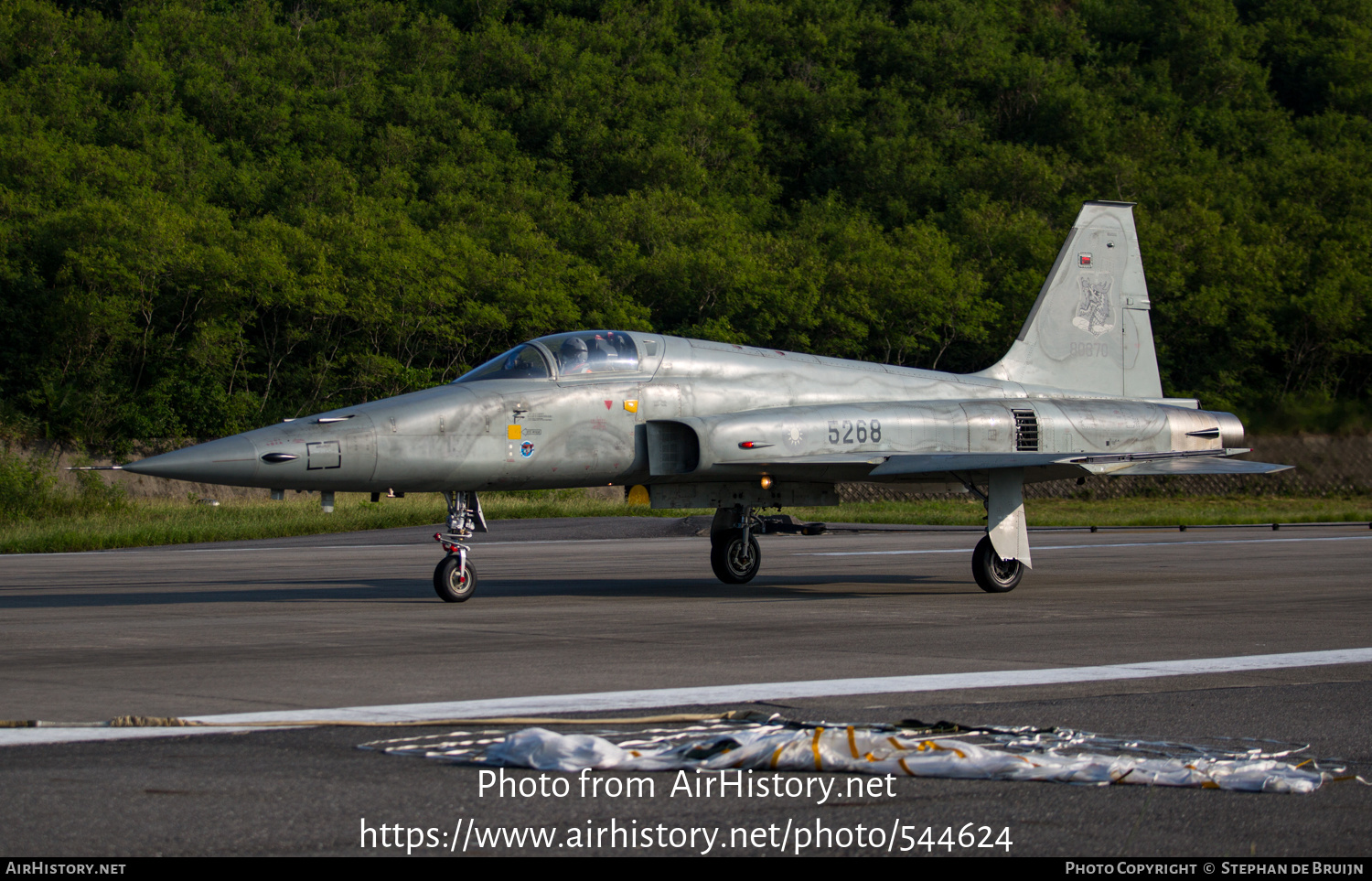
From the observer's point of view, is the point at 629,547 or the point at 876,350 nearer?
the point at 629,547

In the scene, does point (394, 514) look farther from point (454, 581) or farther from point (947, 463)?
point (947, 463)

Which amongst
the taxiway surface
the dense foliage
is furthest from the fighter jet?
the dense foliage

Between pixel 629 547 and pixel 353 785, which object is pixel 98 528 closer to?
pixel 629 547

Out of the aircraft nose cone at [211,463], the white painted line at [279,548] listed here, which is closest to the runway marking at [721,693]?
the aircraft nose cone at [211,463]

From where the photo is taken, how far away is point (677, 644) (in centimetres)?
967

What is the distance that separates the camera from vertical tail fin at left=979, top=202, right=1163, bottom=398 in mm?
17359

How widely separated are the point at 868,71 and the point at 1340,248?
49432 mm

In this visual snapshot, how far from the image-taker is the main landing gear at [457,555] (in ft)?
43.3

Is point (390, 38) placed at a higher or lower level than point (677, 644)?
higher

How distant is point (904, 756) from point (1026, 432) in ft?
36.3

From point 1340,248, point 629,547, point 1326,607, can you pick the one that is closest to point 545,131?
point 1340,248

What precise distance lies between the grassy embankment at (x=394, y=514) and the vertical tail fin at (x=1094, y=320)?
1474cm

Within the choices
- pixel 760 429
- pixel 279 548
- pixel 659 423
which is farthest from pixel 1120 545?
pixel 279 548
